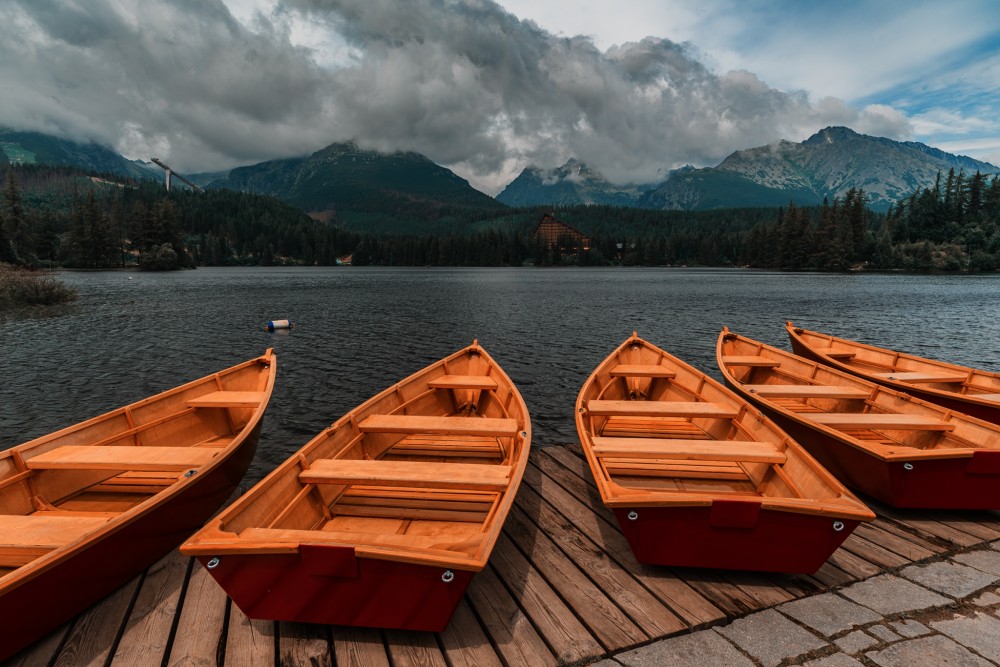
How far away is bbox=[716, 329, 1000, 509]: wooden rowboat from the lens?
6.30m

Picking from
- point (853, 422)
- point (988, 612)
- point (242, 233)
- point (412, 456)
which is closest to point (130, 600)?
point (412, 456)

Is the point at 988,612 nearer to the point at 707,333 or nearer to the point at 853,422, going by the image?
the point at 853,422

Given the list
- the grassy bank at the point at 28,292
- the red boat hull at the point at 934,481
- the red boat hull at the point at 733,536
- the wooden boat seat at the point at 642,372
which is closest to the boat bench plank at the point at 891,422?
the red boat hull at the point at 934,481

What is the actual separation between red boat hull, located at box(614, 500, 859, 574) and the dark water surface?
7843 mm

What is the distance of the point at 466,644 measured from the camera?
14.5 feet

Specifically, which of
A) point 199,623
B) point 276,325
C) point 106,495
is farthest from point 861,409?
point 276,325

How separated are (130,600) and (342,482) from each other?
2564 mm

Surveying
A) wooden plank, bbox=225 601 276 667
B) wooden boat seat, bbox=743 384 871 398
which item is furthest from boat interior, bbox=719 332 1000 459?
wooden plank, bbox=225 601 276 667

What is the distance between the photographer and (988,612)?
4.63 metres

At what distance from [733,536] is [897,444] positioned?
589cm

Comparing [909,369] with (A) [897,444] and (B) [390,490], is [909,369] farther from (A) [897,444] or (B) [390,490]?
(B) [390,490]

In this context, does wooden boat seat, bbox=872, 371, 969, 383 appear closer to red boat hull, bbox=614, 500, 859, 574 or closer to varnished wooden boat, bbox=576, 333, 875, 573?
varnished wooden boat, bbox=576, 333, 875, 573

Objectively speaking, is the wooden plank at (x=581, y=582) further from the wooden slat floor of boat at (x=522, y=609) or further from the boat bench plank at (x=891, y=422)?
the boat bench plank at (x=891, y=422)

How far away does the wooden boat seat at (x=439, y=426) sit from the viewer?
23.9ft
